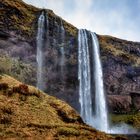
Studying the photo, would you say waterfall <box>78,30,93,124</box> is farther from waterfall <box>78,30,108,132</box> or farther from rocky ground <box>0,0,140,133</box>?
rocky ground <box>0,0,140,133</box>

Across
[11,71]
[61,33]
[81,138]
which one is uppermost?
[61,33]

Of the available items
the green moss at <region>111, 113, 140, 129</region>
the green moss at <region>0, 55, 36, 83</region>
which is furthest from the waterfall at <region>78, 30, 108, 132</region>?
the green moss at <region>0, 55, 36, 83</region>

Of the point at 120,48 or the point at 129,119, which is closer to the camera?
the point at 129,119

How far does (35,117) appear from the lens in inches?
1123

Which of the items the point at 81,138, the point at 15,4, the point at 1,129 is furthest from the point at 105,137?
the point at 15,4

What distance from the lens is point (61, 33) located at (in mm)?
66125

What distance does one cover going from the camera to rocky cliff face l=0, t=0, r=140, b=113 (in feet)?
200

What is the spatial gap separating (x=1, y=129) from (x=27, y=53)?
122 ft

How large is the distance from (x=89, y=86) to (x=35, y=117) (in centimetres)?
3635

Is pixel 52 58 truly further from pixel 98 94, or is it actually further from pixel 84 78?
pixel 98 94

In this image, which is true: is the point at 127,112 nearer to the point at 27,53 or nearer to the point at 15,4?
the point at 27,53

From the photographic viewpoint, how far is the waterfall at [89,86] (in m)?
62.5

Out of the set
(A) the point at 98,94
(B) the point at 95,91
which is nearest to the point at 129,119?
(A) the point at 98,94

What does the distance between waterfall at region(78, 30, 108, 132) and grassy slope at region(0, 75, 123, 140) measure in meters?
30.5
